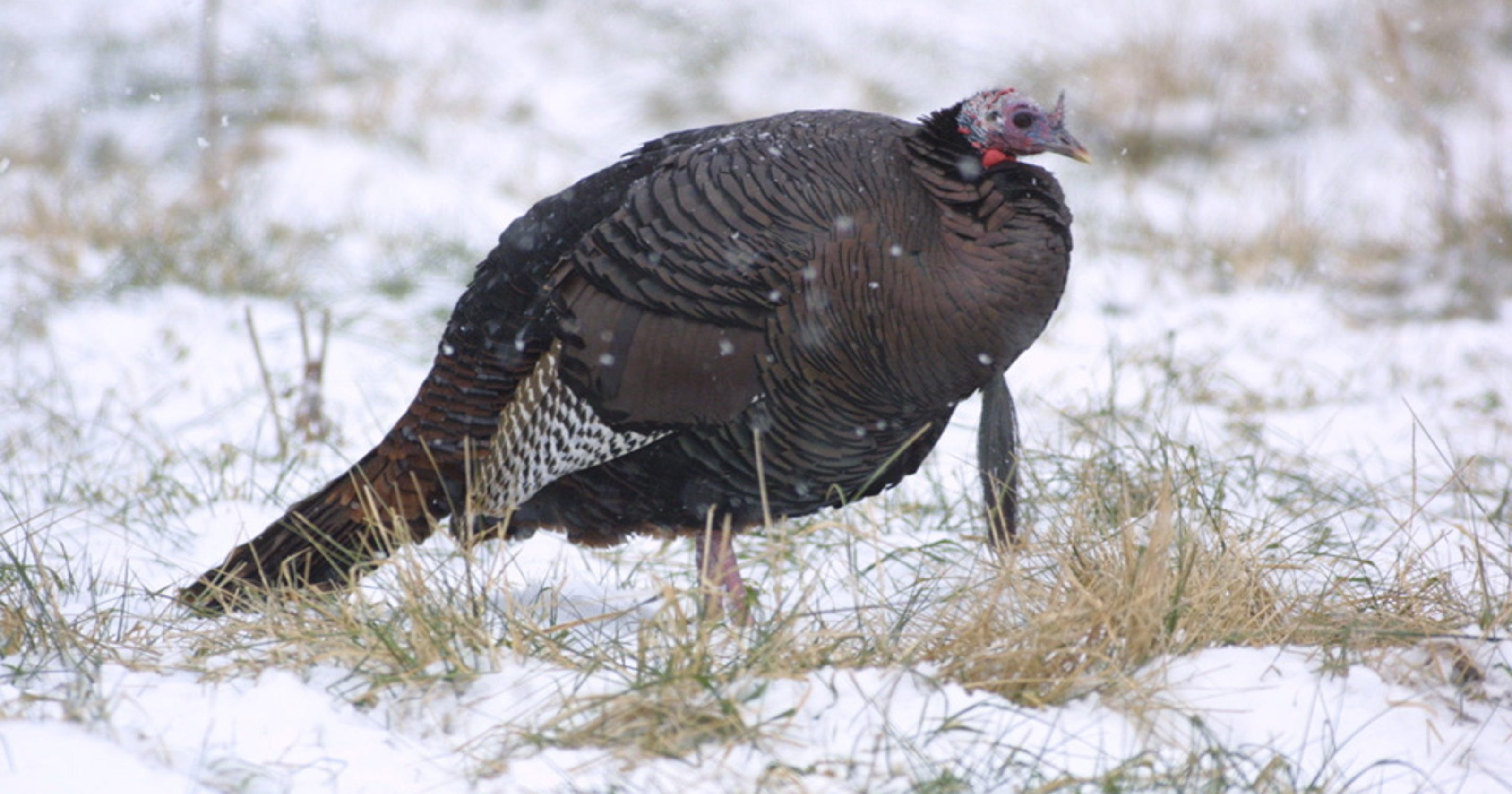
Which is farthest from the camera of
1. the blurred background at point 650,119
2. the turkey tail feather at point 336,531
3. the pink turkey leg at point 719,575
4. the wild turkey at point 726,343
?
the blurred background at point 650,119

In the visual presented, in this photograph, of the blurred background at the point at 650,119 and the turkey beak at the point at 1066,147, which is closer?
the turkey beak at the point at 1066,147

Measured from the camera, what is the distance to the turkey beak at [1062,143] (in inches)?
115

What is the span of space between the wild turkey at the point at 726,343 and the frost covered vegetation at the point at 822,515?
0.65 feet

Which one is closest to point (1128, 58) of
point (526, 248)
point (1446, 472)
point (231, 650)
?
point (1446, 472)

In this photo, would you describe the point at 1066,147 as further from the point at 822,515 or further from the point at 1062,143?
the point at 822,515

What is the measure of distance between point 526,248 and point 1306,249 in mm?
5103

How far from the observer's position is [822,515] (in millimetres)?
3654

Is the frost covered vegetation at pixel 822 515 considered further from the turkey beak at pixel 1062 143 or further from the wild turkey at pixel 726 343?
the turkey beak at pixel 1062 143

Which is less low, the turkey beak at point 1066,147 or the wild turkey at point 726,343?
the turkey beak at point 1066,147

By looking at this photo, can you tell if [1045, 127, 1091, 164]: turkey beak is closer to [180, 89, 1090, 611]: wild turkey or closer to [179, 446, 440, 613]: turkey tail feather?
[180, 89, 1090, 611]: wild turkey

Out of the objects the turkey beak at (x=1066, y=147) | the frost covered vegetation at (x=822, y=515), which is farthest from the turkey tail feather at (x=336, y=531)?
the turkey beak at (x=1066, y=147)

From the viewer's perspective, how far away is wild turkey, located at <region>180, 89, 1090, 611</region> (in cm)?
271

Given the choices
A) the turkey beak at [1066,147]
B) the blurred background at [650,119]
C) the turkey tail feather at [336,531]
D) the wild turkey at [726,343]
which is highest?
the blurred background at [650,119]

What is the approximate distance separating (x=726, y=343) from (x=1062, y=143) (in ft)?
2.83
